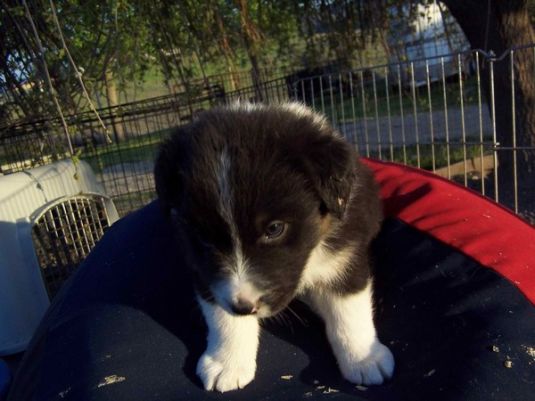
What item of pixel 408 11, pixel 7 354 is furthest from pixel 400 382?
pixel 408 11

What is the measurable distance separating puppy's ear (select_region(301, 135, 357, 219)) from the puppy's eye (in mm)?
204

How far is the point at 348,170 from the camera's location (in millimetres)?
2074

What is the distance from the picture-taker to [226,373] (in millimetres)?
2203

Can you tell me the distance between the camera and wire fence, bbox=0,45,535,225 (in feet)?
18.6

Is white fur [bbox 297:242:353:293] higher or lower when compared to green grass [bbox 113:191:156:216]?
higher

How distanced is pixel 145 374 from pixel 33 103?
5.04m

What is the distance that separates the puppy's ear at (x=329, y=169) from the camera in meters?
2.04

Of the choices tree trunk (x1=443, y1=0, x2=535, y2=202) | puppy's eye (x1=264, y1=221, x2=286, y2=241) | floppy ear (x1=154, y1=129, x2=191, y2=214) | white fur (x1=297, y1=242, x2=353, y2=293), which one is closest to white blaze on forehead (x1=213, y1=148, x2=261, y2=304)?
puppy's eye (x1=264, y1=221, x2=286, y2=241)

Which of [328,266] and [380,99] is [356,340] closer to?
[328,266]

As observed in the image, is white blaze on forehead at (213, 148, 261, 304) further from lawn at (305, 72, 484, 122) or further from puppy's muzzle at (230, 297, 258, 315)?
lawn at (305, 72, 484, 122)

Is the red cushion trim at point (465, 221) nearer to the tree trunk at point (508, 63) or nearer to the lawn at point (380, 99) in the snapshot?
the lawn at point (380, 99)

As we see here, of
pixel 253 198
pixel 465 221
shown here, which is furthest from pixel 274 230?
pixel 465 221

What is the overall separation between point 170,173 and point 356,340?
0.96 meters

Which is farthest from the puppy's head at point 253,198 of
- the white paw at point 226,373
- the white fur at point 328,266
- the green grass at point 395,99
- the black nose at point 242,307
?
the green grass at point 395,99
